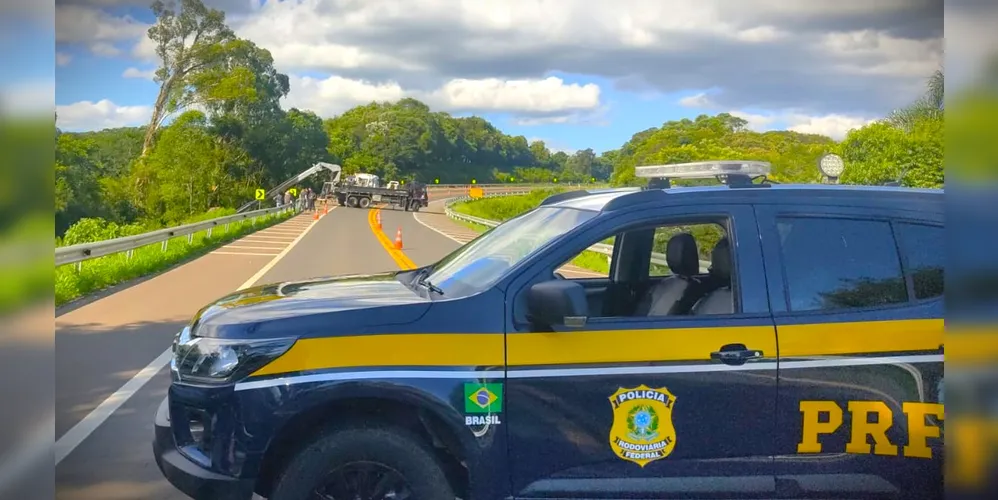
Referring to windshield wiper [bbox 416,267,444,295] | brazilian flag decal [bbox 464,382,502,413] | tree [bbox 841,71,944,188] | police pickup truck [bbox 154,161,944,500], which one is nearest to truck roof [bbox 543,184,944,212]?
police pickup truck [bbox 154,161,944,500]

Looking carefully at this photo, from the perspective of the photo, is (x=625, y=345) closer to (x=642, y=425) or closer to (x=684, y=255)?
(x=642, y=425)

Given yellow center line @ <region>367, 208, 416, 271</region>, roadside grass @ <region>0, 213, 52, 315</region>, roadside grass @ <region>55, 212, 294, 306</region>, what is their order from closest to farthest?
roadside grass @ <region>0, 213, 52, 315</region>
roadside grass @ <region>55, 212, 294, 306</region>
yellow center line @ <region>367, 208, 416, 271</region>

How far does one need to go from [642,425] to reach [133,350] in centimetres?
683

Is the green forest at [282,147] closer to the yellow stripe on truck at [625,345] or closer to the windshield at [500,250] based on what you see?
the windshield at [500,250]

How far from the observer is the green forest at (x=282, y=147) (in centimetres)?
1205

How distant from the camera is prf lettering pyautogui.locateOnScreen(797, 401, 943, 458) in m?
3.69

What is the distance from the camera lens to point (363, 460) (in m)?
3.62

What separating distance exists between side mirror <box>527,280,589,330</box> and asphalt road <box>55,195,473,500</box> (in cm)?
252

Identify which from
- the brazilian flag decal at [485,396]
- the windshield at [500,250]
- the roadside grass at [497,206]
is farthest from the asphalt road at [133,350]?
the roadside grass at [497,206]

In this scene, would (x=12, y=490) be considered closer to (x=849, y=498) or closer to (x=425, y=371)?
(x=425, y=371)

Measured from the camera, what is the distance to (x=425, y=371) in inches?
143

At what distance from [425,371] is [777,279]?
1.60 meters

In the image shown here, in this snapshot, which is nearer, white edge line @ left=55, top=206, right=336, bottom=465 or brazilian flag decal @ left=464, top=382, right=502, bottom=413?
brazilian flag decal @ left=464, top=382, right=502, bottom=413

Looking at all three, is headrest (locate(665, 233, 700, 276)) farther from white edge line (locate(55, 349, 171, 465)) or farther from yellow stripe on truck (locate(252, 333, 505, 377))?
white edge line (locate(55, 349, 171, 465))
